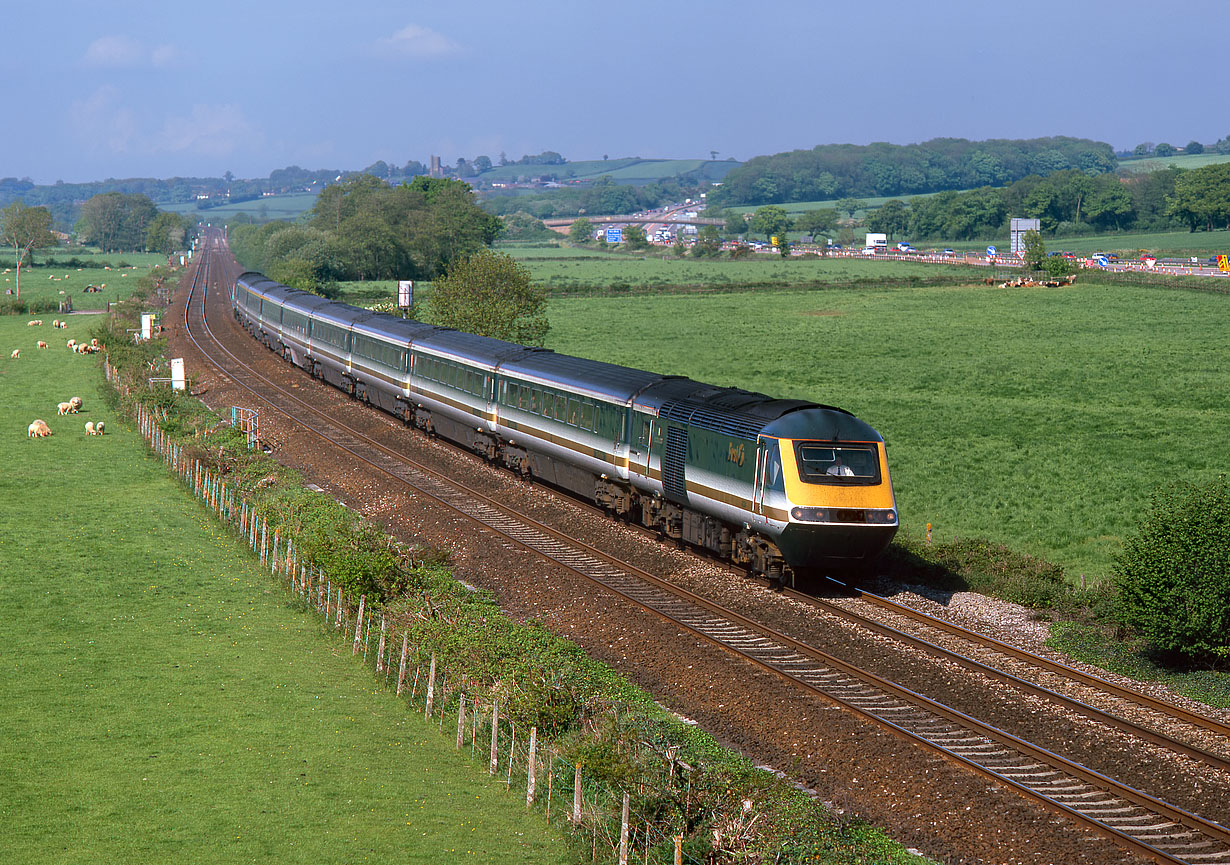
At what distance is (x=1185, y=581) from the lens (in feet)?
63.6

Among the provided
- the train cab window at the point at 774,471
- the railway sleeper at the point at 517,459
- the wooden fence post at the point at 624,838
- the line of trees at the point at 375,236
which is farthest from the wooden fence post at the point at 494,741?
the line of trees at the point at 375,236

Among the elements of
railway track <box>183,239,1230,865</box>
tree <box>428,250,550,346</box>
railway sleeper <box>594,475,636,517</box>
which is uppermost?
tree <box>428,250,550,346</box>

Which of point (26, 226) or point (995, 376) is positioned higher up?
point (26, 226)

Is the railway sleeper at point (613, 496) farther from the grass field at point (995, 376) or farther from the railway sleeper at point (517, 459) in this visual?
the grass field at point (995, 376)

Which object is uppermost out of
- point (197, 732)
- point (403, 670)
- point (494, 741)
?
point (494, 741)

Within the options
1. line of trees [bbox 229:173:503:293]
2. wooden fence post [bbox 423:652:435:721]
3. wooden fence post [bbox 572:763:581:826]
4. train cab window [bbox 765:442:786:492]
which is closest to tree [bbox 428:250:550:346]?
train cab window [bbox 765:442:786:492]

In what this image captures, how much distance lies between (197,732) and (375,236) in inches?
4963

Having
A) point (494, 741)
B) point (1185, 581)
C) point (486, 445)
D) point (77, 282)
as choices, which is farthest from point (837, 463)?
point (77, 282)

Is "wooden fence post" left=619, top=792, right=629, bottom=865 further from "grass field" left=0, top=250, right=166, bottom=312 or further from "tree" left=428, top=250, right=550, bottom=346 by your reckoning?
"grass field" left=0, top=250, right=166, bottom=312

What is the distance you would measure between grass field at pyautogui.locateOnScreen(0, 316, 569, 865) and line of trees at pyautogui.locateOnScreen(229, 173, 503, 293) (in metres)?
88.2

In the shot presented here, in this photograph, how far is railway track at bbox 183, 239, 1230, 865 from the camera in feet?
44.9

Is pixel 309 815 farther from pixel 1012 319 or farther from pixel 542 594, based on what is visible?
pixel 1012 319

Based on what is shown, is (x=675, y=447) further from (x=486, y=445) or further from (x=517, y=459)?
(x=486, y=445)

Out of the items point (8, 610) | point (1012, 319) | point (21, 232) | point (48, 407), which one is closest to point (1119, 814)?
point (8, 610)
